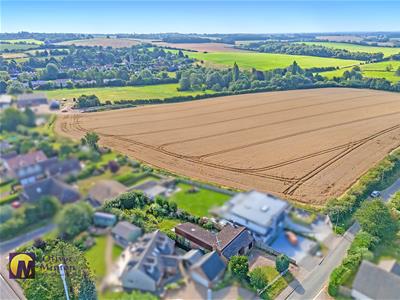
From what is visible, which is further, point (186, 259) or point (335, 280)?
point (335, 280)

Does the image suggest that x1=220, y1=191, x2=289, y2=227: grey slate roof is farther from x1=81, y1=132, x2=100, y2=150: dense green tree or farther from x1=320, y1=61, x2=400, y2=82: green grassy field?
x1=320, y1=61, x2=400, y2=82: green grassy field

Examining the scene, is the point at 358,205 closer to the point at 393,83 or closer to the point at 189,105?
the point at 189,105

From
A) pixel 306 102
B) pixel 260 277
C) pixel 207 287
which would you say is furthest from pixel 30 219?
pixel 306 102

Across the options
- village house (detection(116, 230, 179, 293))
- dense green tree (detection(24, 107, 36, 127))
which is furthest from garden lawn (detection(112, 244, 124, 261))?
dense green tree (detection(24, 107, 36, 127))

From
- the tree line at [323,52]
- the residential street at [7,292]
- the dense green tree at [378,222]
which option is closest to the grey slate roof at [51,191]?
the residential street at [7,292]

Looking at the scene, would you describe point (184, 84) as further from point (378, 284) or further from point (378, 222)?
point (378, 284)

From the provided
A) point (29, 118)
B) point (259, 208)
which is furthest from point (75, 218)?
point (259, 208)
